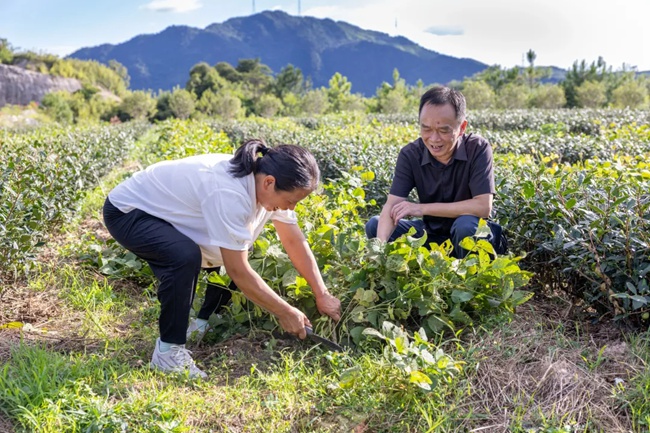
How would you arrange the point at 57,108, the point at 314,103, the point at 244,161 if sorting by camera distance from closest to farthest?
the point at 244,161 → the point at 314,103 → the point at 57,108

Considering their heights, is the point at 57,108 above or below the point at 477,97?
below

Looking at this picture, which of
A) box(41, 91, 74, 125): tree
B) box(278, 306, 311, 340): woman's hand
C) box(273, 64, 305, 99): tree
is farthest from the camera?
box(273, 64, 305, 99): tree

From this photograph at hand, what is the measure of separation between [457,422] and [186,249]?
A: 1.25 metres

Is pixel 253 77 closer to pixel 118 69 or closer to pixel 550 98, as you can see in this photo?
pixel 118 69

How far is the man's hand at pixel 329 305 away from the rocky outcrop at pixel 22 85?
226ft

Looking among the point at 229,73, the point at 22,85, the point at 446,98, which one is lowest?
the point at 446,98

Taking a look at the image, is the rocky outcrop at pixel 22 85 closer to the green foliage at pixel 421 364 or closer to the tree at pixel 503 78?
the tree at pixel 503 78

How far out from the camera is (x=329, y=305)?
2.43 metres

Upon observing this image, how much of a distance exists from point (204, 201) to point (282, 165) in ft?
1.15

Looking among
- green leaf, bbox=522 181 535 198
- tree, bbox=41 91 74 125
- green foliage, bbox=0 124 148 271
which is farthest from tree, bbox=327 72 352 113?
green leaf, bbox=522 181 535 198

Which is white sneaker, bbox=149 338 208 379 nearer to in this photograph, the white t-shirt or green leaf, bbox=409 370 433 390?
the white t-shirt

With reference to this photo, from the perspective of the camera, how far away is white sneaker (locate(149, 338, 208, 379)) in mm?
2293

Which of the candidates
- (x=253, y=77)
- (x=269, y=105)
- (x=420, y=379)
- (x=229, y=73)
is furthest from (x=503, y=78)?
(x=420, y=379)

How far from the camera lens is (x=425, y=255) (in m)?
2.44
